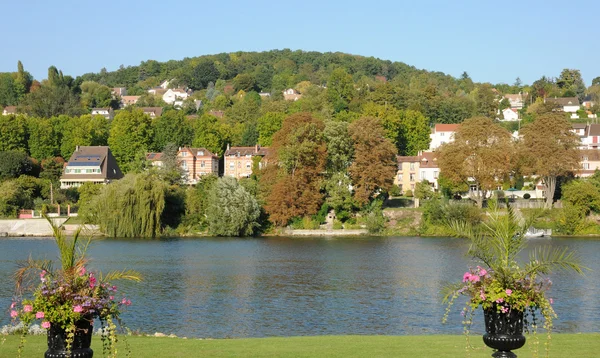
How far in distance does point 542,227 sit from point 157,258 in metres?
33.2

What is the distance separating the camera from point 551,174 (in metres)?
68.5

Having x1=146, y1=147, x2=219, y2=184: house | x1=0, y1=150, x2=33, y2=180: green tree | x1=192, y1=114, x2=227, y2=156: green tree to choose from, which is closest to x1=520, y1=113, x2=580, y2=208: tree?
x1=146, y1=147, x2=219, y2=184: house

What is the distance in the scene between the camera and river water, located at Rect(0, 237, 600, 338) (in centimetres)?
2545

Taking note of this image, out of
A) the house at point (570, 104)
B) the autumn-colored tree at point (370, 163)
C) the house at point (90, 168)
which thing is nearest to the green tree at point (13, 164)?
the house at point (90, 168)

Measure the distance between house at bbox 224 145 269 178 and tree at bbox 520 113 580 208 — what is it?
32648 millimetres

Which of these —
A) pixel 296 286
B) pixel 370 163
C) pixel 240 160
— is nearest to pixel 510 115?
pixel 240 160

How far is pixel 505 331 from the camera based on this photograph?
1030 centimetres

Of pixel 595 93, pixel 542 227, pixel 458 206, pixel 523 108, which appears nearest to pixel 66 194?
pixel 458 206

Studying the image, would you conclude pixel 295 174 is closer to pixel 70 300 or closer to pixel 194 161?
pixel 194 161

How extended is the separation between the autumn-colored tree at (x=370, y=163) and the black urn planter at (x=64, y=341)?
57.4 m

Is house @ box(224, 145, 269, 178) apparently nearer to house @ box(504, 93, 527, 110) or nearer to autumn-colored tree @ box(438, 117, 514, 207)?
autumn-colored tree @ box(438, 117, 514, 207)

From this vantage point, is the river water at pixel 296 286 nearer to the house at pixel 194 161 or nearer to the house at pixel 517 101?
the house at pixel 194 161

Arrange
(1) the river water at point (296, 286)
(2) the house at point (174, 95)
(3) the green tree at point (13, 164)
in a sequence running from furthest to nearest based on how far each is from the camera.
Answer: (2) the house at point (174, 95), (3) the green tree at point (13, 164), (1) the river water at point (296, 286)

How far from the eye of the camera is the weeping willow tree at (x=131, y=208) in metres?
61.3
